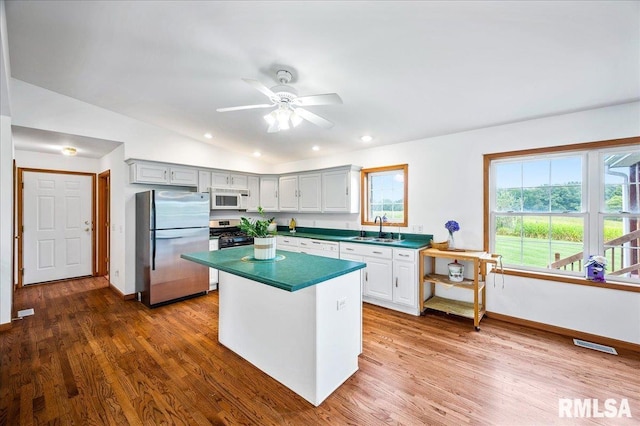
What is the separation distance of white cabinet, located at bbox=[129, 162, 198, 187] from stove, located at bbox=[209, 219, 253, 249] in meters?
0.84

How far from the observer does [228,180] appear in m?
5.03

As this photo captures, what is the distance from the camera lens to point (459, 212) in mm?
3564

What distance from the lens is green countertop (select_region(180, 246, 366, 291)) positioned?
176cm

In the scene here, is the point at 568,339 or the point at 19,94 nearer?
the point at 568,339

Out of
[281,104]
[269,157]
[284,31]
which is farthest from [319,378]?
[269,157]

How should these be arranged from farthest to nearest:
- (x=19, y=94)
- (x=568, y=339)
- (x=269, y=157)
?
(x=269, y=157) → (x=19, y=94) → (x=568, y=339)

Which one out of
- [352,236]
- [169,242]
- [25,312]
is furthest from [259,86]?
[25,312]

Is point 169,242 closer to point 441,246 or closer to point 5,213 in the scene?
point 5,213

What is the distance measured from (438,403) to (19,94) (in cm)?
527

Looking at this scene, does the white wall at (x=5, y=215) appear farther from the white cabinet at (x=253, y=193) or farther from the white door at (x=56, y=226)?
the white cabinet at (x=253, y=193)

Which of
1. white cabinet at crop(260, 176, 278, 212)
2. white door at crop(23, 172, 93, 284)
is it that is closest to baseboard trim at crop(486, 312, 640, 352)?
white cabinet at crop(260, 176, 278, 212)

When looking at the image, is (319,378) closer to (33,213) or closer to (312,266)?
(312,266)

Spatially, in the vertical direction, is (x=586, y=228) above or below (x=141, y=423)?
above

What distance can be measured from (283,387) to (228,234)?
328cm
